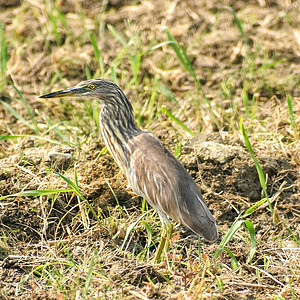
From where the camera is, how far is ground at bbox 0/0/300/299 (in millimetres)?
3682

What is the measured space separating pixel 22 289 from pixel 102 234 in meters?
0.80

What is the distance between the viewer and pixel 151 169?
399 cm

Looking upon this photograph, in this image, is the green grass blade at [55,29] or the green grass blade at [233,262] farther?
the green grass blade at [55,29]

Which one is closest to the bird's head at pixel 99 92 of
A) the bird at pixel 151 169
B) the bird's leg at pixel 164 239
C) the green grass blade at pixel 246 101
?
→ the bird at pixel 151 169

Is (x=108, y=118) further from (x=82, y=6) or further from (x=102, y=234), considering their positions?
(x=82, y=6)

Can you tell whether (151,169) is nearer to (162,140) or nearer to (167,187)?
(167,187)

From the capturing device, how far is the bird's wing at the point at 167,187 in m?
3.82

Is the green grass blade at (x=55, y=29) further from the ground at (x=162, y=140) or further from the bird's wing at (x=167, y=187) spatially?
the bird's wing at (x=167, y=187)

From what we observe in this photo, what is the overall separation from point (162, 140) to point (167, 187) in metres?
1.13

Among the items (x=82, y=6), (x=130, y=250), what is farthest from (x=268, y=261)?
(x=82, y=6)

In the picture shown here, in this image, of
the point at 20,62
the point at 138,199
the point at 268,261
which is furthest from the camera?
the point at 20,62

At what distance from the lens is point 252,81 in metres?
6.06

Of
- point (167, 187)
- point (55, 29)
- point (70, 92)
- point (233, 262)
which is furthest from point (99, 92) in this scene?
point (55, 29)

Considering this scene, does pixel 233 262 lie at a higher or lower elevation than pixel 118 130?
lower
